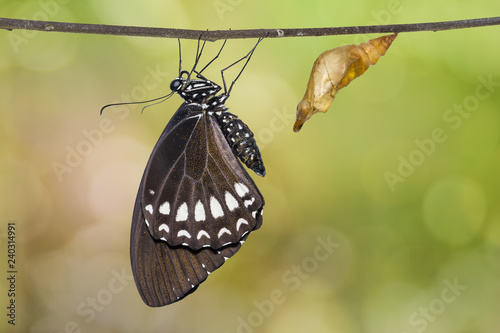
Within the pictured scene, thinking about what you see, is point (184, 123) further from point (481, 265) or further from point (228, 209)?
point (481, 265)

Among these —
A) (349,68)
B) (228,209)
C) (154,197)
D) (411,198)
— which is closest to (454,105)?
(411,198)

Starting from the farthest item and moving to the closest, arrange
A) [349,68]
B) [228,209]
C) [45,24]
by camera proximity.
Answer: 1. [228,209]
2. [349,68]
3. [45,24]

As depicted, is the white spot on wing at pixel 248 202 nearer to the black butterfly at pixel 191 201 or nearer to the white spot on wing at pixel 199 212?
the black butterfly at pixel 191 201

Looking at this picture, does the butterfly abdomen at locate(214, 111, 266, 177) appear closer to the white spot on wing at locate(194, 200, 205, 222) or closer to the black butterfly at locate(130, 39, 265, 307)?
the black butterfly at locate(130, 39, 265, 307)

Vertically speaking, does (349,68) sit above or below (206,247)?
above

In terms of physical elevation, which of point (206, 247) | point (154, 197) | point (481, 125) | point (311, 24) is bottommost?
point (206, 247)

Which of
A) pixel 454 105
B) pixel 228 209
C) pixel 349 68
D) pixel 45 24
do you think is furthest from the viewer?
pixel 454 105

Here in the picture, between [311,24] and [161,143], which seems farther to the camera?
[311,24]

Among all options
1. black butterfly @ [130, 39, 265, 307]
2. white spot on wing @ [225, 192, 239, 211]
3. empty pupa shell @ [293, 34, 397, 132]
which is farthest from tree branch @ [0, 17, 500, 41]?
white spot on wing @ [225, 192, 239, 211]
